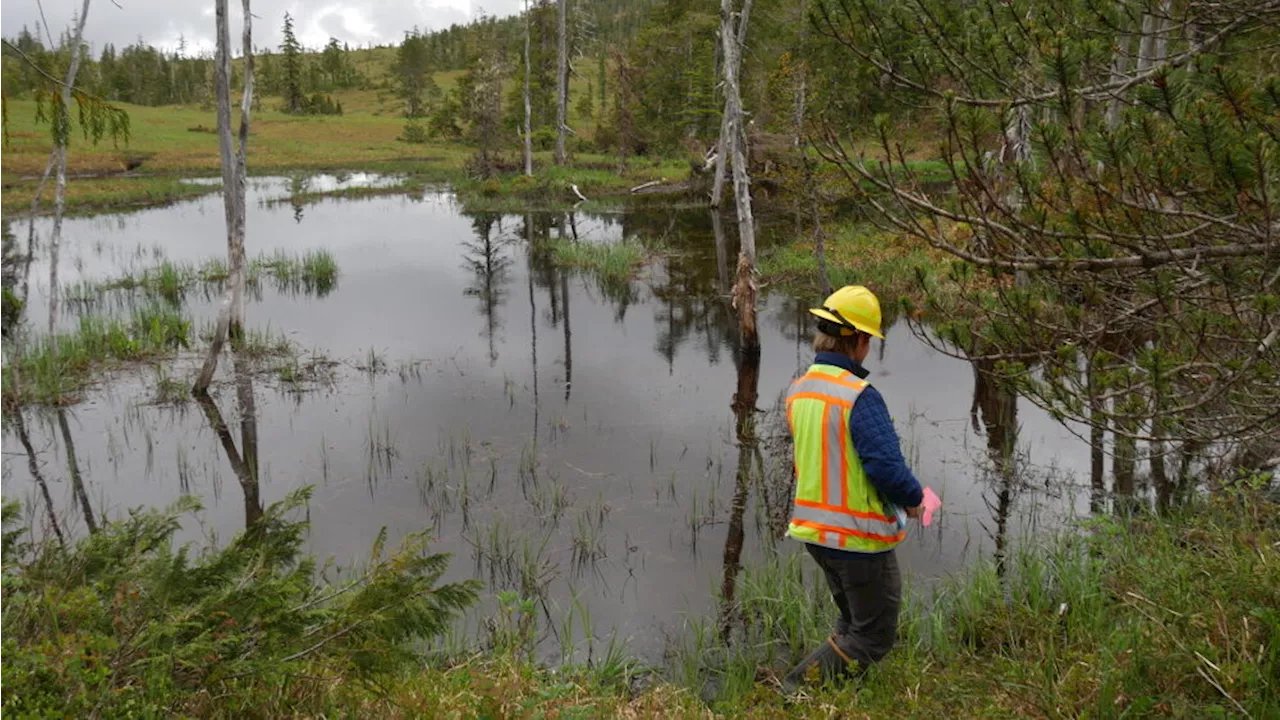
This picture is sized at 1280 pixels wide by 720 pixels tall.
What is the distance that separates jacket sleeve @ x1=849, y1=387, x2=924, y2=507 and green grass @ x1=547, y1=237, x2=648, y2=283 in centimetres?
1627

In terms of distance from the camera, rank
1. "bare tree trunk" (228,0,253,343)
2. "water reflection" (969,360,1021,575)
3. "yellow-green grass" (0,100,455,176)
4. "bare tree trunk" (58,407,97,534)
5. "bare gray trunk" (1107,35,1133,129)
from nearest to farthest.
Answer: "bare gray trunk" (1107,35,1133,129) → "water reflection" (969,360,1021,575) → "bare tree trunk" (58,407,97,534) → "bare tree trunk" (228,0,253,343) → "yellow-green grass" (0,100,455,176)

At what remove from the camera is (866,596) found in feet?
15.6

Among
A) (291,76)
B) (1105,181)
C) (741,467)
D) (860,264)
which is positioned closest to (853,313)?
(1105,181)

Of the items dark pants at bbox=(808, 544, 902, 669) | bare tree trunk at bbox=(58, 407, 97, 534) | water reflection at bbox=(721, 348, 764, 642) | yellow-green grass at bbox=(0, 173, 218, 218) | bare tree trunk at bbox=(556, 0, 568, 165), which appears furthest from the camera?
bare tree trunk at bbox=(556, 0, 568, 165)

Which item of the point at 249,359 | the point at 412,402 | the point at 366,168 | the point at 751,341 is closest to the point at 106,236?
the point at 249,359

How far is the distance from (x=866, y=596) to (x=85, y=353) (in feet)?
41.2

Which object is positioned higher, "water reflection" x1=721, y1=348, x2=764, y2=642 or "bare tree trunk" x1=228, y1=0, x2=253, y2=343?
"bare tree trunk" x1=228, y1=0, x2=253, y2=343

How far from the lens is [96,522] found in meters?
8.35

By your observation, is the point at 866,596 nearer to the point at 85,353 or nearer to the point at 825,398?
the point at 825,398

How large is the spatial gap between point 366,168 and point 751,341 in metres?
40.4

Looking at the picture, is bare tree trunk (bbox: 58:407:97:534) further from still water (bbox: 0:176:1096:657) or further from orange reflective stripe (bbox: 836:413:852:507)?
orange reflective stripe (bbox: 836:413:852:507)

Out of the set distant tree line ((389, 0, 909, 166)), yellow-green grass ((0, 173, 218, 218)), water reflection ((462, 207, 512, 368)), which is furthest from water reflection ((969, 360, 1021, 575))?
yellow-green grass ((0, 173, 218, 218))

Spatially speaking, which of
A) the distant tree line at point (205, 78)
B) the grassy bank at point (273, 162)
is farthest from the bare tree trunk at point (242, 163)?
the distant tree line at point (205, 78)

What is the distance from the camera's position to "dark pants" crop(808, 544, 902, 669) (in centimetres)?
468
